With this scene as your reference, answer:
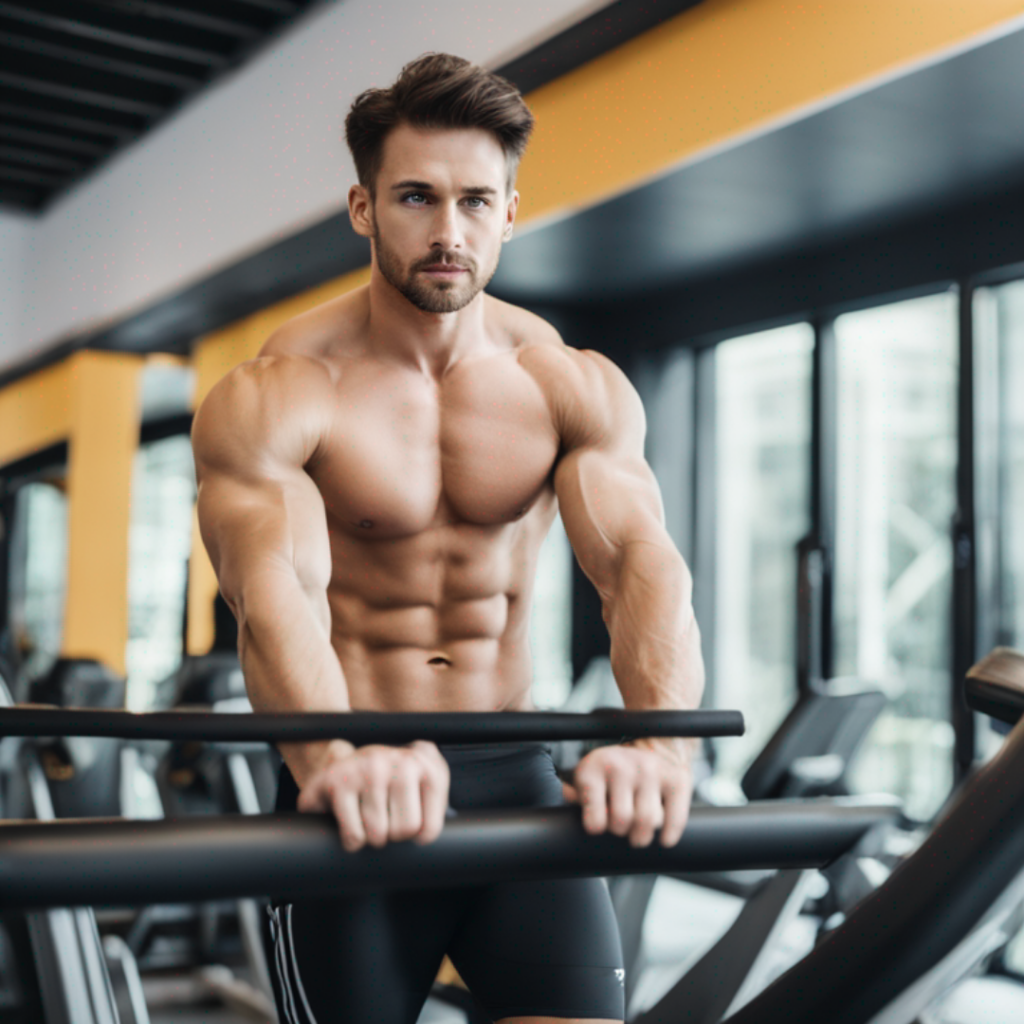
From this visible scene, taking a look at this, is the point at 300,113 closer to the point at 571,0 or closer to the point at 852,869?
the point at 571,0

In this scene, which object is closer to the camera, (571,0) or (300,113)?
(571,0)

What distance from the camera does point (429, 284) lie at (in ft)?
4.74

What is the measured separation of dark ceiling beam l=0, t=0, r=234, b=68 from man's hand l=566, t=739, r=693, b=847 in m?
4.97

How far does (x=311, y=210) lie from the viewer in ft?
15.3

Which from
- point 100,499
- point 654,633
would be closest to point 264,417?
point 654,633

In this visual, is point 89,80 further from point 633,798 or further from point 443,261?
point 633,798

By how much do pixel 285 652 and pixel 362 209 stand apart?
23.2 inches

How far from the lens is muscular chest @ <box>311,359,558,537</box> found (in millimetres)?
1542

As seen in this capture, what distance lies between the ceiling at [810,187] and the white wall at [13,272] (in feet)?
13.6

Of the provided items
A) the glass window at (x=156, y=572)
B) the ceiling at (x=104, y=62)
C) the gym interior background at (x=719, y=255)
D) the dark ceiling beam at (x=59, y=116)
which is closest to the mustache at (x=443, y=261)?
the gym interior background at (x=719, y=255)

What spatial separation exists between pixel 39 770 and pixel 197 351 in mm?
4661

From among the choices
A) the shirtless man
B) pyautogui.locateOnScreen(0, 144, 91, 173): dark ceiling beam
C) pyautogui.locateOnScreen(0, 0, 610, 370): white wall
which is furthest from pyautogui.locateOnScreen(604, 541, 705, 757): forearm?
pyautogui.locateOnScreen(0, 144, 91, 173): dark ceiling beam

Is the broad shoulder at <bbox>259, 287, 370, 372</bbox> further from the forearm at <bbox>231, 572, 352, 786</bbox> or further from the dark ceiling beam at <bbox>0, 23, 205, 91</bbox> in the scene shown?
the dark ceiling beam at <bbox>0, 23, 205, 91</bbox>

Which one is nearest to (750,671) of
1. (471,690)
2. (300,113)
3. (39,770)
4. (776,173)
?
(776,173)
